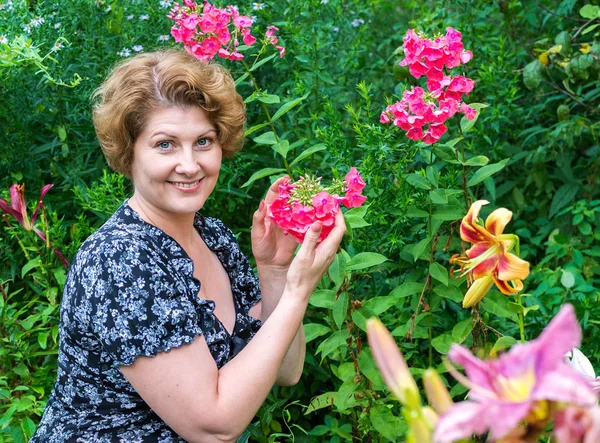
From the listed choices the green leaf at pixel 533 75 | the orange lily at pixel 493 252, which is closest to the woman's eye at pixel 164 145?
the orange lily at pixel 493 252

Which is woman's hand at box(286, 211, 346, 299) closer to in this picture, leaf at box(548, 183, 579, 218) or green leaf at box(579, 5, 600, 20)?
green leaf at box(579, 5, 600, 20)

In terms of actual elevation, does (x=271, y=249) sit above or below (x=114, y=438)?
above

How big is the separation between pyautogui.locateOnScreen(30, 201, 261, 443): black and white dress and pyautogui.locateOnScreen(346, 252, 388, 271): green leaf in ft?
1.08

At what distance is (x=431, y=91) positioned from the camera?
1.84 m

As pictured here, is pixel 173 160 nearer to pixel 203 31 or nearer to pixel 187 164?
pixel 187 164

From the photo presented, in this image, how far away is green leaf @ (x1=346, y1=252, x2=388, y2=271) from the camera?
6.28 feet

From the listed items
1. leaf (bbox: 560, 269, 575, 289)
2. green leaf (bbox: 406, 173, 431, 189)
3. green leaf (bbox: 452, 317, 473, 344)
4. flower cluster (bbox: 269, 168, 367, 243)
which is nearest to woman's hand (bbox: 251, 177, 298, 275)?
flower cluster (bbox: 269, 168, 367, 243)

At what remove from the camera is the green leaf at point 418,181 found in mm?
2035

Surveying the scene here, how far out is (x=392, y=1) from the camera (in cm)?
404

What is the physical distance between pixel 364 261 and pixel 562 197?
1513mm

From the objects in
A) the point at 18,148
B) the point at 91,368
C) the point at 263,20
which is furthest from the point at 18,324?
the point at 263,20

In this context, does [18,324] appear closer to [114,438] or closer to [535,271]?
[114,438]

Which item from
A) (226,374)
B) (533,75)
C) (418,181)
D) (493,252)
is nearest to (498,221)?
(493,252)

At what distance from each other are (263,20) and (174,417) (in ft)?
5.47
